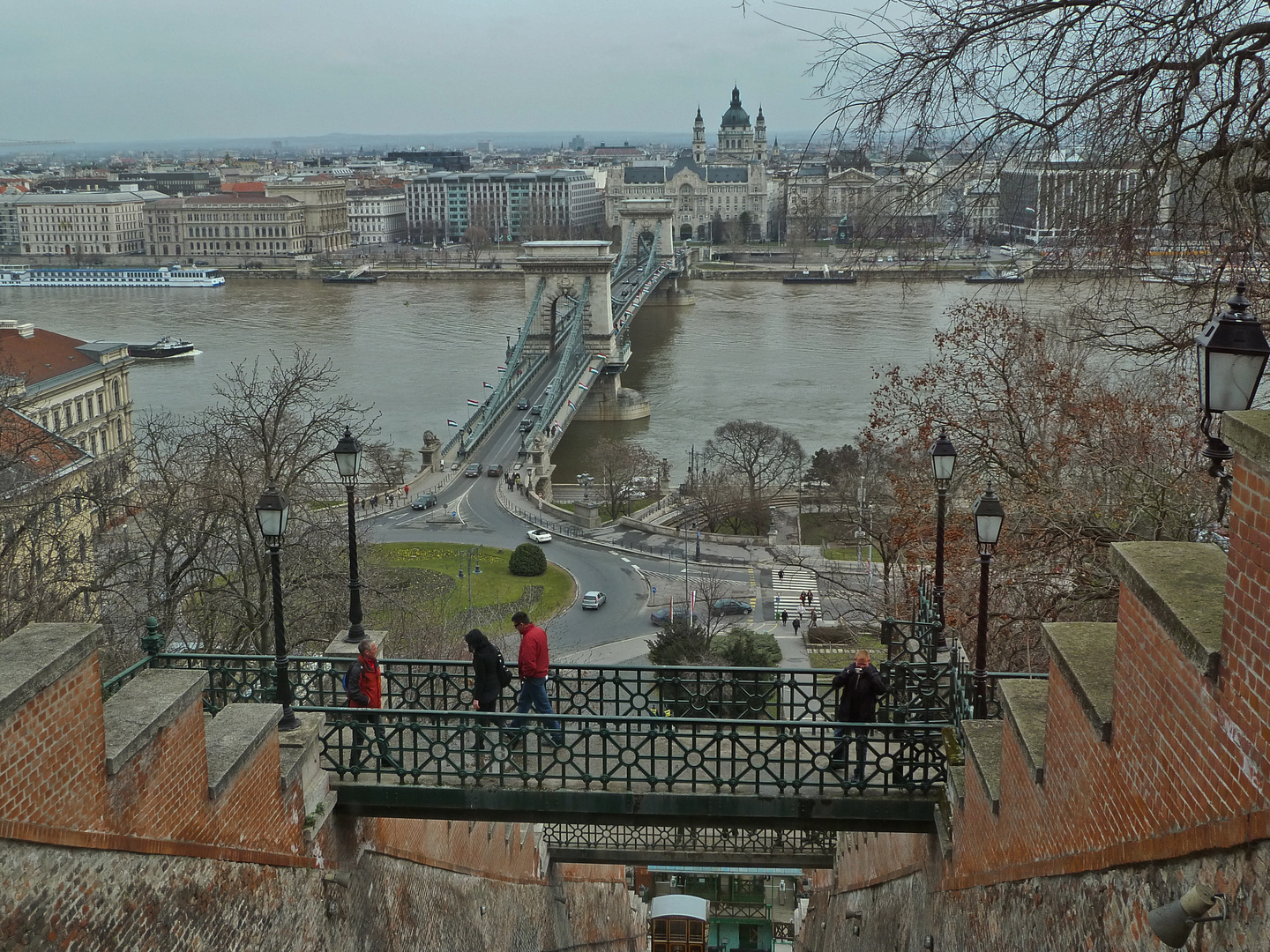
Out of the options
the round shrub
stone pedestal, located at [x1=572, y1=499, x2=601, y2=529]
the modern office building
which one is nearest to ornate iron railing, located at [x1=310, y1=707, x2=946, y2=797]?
→ the round shrub

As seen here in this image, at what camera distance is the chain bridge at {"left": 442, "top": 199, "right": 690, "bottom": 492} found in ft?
132

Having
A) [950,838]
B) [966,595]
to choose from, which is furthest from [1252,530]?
[966,595]

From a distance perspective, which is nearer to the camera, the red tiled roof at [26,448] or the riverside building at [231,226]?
the red tiled roof at [26,448]

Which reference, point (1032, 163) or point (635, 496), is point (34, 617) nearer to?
point (1032, 163)

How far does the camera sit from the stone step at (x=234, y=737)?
486 cm

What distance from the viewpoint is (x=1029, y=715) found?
Answer: 451 cm

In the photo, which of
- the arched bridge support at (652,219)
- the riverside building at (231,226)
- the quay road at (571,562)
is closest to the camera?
the quay road at (571,562)

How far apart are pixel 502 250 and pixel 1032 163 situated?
10566cm

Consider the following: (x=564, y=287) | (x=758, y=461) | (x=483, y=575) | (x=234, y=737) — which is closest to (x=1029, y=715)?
(x=234, y=737)

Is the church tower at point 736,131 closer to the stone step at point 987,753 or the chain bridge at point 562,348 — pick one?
the chain bridge at point 562,348

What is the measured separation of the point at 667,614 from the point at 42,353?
18512 mm

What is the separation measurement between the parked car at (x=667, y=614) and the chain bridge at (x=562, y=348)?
11.6 m

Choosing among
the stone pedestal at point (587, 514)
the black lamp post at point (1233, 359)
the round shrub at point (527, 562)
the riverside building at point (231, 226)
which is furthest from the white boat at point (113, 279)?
the black lamp post at point (1233, 359)

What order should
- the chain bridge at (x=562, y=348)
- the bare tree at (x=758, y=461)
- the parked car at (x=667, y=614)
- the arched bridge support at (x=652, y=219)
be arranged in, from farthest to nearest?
1. the arched bridge support at (x=652, y=219)
2. the chain bridge at (x=562, y=348)
3. the bare tree at (x=758, y=461)
4. the parked car at (x=667, y=614)
